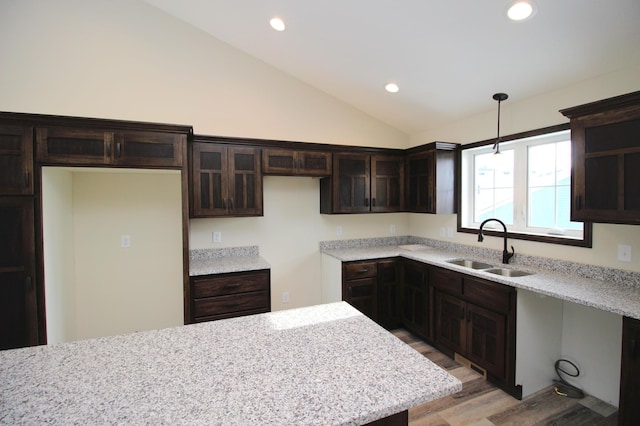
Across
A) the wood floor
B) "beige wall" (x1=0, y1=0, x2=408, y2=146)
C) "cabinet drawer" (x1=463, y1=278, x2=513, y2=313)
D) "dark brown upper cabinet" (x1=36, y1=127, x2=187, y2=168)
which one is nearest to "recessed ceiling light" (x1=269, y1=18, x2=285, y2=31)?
"beige wall" (x1=0, y1=0, x2=408, y2=146)

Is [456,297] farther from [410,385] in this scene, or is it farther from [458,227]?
[410,385]

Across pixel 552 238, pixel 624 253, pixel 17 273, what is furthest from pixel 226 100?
pixel 624 253

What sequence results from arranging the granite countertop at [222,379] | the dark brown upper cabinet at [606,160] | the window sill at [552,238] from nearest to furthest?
1. the granite countertop at [222,379]
2. the dark brown upper cabinet at [606,160]
3. the window sill at [552,238]

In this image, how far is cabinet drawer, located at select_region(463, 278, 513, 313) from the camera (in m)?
2.34

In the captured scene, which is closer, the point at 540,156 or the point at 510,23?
the point at 510,23

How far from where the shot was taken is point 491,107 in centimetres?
305

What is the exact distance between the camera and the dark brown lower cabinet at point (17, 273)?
2.17m

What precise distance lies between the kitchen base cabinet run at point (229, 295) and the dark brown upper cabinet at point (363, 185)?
1176 millimetres

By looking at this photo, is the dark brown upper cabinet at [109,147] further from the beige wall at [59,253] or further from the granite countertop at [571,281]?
the granite countertop at [571,281]

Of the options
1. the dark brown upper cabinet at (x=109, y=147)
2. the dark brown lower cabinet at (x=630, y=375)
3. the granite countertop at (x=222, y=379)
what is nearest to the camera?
the granite countertop at (x=222, y=379)

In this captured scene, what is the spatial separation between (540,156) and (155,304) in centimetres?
397

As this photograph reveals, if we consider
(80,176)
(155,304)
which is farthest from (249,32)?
(155,304)

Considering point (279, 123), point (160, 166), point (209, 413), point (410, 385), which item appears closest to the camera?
point (209, 413)

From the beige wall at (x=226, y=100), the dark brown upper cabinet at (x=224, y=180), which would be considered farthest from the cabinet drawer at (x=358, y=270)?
the dark brown upper cabinet at (x=224, y=180)
